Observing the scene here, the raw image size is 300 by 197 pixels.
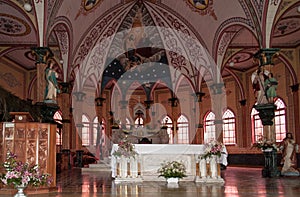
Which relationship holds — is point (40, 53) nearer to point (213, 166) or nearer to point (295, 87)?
point (213, 166)

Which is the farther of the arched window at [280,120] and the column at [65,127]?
the arched window at [280,120]

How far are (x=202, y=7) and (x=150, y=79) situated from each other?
8477 mm

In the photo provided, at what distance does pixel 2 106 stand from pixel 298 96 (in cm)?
1456

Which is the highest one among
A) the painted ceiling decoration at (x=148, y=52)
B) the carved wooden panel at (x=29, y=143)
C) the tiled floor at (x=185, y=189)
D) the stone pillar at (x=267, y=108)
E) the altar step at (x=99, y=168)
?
the painted ceiling decoration at (x=148, y=52)

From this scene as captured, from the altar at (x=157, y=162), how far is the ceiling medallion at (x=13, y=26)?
8.29 m

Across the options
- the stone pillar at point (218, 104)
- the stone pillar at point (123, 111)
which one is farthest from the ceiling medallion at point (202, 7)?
the stone pillar at point (123, 111)

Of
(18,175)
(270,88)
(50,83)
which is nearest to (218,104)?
(270,88)

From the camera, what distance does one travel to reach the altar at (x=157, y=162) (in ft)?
37.8

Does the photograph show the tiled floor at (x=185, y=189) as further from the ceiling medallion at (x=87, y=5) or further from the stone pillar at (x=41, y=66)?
the ceiling medallion at (x=87, y=5)

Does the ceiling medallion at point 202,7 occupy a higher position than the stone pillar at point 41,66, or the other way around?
the ceiling medallion at point 202,7

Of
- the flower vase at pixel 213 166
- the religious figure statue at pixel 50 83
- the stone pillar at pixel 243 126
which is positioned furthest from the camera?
the stone pillar at pixel 243 126

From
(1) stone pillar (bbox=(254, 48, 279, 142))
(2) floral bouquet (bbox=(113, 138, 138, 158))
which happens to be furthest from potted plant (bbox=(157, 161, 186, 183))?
(1) stone pillar (bbox=(254, 48, 279, 142))

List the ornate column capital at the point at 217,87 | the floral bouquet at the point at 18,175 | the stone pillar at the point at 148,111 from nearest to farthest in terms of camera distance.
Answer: the floral bouquet at the point at 18,175 < the ornate column capital at the point at 217,87 < the stone pillar at the point at 148,111

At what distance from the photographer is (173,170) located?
10945 mm
